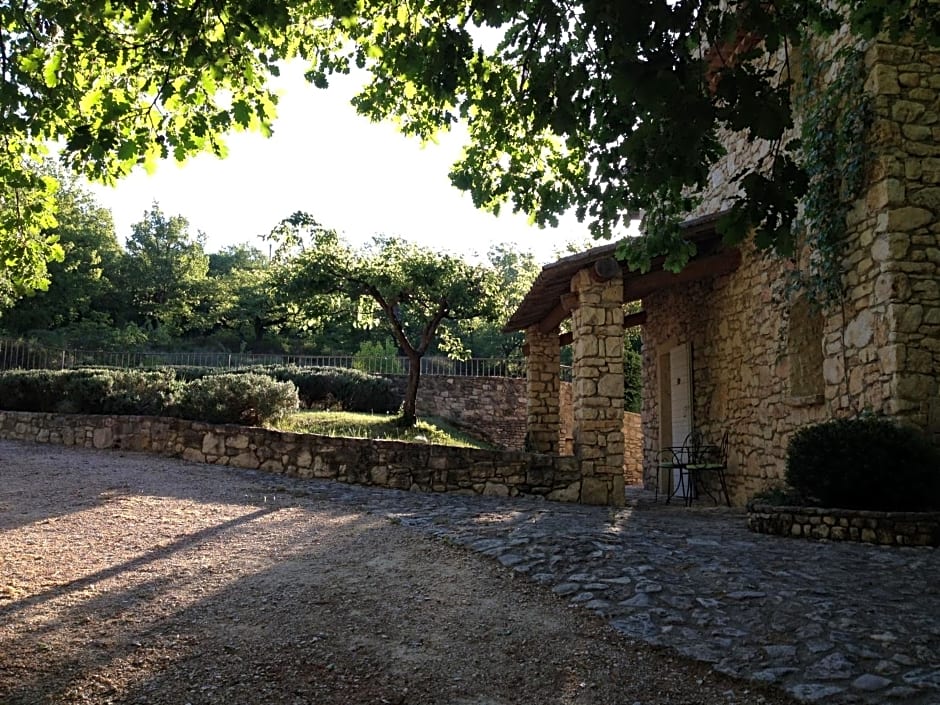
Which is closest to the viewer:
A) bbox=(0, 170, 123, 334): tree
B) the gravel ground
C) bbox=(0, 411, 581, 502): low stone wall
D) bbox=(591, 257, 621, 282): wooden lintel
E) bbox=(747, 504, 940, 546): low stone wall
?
the gravel ground

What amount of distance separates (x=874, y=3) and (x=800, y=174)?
45.4 inches

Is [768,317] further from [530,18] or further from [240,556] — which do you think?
[240,556]

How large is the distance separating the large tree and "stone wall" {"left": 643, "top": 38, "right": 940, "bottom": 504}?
2.14m

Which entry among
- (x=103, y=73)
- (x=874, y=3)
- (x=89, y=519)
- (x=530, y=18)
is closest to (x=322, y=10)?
(x=103, y=73)

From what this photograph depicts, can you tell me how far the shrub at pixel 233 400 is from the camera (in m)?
10.5

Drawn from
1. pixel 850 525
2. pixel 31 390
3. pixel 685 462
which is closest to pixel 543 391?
pixel 685 462

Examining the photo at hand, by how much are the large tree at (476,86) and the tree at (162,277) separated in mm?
22840

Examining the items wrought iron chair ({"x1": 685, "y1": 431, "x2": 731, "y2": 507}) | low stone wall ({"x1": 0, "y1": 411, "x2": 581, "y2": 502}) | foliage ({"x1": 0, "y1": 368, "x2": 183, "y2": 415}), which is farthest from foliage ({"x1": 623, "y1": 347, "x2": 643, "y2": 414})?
foliage ({"x1": 0, "y1": 368, "x2": 183, "y2": 415})

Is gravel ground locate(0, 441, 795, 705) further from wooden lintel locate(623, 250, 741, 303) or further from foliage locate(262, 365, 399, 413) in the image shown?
foliage locate(262, 365, 399, 413)

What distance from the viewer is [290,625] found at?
12.7 ft

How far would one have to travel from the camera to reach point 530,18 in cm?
387

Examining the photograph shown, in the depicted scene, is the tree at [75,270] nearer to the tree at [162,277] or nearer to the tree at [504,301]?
the tree at [162,277]

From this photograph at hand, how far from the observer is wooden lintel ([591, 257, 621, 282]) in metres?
8.30

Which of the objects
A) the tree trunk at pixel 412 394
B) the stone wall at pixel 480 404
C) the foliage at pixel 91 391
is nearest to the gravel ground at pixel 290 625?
the foliage at pixel 91 391
